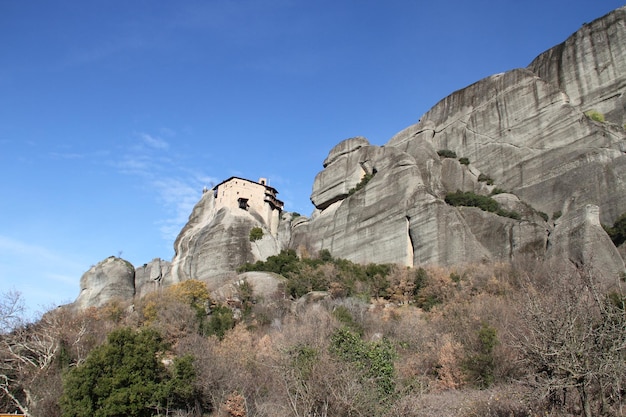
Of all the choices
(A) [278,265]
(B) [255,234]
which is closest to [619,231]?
(A) [278,265]

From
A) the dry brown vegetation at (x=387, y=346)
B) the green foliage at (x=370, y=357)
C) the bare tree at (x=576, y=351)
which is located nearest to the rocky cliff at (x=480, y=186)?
the dry brown vegetation at (x=387, y=346)

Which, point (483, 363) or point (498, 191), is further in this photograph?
point (498, 191)

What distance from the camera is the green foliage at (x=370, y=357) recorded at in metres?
16.4

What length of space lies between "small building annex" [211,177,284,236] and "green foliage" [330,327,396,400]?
33.1 m

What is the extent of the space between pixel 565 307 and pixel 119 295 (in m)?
43.1

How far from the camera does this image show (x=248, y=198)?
5116 centimetres

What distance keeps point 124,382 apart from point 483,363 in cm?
1272

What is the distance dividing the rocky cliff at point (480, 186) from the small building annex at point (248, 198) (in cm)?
100

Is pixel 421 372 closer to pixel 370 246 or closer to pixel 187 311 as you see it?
pixel 187 311

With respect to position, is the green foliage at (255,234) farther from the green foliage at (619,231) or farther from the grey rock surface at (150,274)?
the green foliage at (619,231)

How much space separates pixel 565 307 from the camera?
11766 mm

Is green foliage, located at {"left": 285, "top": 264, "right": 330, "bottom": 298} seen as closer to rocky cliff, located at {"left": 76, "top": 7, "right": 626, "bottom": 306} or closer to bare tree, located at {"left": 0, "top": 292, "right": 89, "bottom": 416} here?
rocky cliff, located at {"left": 76, "top": 7, "right": 626, "bottom": 306}

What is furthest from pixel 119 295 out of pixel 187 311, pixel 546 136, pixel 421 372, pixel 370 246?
pixel 546 136

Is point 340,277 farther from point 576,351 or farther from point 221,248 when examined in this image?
point 576,351
